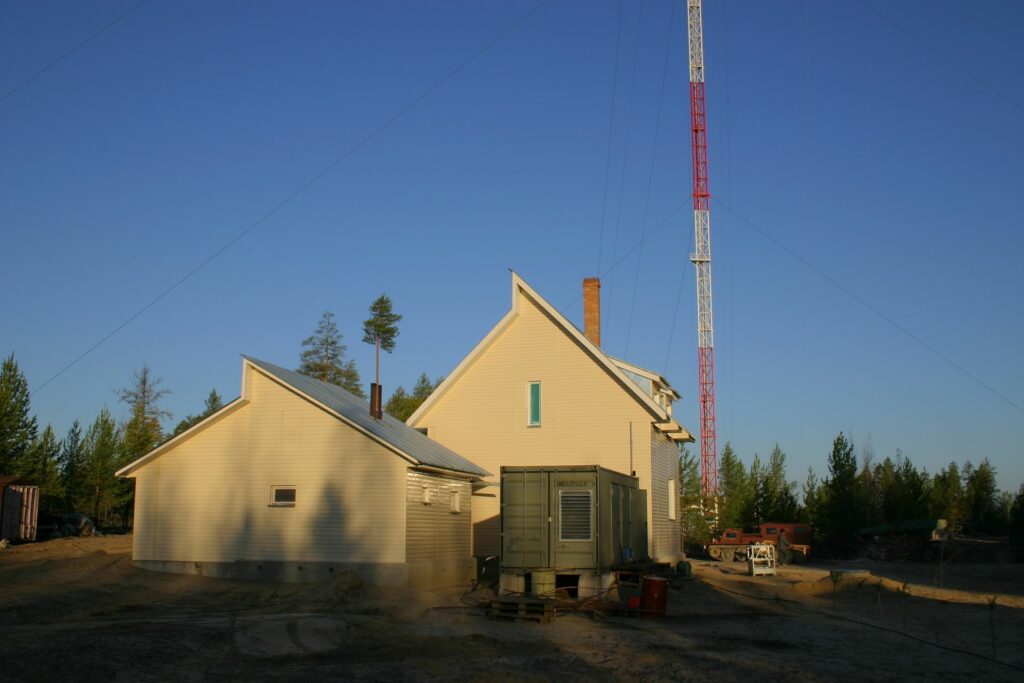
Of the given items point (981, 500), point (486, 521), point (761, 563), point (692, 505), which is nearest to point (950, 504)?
point (981, 500)

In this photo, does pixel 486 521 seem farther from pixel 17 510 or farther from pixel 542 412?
pixel 17 510

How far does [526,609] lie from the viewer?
68.8 ft

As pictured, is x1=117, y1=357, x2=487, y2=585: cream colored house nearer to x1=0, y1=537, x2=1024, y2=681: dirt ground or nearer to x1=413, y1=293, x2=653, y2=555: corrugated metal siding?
x1=0, y1=537, x2=1024, y2=681: dirt ground

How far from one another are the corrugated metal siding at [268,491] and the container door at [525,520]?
3.10 meters

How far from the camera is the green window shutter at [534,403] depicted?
112 feet

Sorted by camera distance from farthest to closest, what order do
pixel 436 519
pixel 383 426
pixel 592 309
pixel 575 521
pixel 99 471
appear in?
pixel 99 471 → pixel 592 309 → pixel 383 426 → pixel 436 519 → pixel 575 521

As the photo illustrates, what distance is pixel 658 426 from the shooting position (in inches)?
1319

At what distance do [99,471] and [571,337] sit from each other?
36785 millimetres

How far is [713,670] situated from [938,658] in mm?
4503

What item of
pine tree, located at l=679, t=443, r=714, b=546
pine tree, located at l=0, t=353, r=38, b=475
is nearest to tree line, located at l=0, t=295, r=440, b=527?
pine tree, located at l=0, t=353, r=38, b=475

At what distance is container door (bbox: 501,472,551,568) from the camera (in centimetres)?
2503

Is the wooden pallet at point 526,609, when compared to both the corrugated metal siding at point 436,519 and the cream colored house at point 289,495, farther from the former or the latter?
the corrugated metal siding at point 436,519

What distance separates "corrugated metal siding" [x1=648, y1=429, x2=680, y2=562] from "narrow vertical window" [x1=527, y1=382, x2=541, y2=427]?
13.8 feet

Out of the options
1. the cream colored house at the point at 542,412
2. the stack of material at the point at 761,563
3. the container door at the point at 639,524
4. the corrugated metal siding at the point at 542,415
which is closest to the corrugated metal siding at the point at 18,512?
the cream colored house at the point at 542,412
